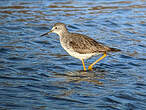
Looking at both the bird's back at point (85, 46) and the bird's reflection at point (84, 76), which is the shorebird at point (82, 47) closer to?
the bird's back at point (85, 46)

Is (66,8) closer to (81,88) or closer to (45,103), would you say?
(81,88)

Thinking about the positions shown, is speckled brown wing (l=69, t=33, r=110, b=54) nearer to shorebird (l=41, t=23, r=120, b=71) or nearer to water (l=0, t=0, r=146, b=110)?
shorebird (l=41, t=23, r=120, b=71)

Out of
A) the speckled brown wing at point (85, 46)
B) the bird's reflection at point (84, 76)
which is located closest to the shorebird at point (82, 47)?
the speckled brown wing at point (85, 46)

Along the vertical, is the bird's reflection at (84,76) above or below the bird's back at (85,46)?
below

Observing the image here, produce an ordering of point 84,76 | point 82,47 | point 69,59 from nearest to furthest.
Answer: point 84,76
point 82,47
point 69,59

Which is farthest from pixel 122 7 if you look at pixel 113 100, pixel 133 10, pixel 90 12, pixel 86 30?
pixel 113 100

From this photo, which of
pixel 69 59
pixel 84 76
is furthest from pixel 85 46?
pixel 69 59

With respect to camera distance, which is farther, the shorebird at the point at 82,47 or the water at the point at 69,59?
the shorebird at the point at 82,47

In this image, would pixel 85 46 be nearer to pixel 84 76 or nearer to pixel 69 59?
pixel 84 76

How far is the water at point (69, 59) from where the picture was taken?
732 cm

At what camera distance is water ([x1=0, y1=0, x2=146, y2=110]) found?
24.0 ft

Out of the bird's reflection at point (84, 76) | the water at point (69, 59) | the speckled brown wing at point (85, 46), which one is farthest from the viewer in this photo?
the speckled brown wing at point (85, 46)

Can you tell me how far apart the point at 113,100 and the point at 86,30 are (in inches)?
254

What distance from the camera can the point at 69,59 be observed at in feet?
35.0
